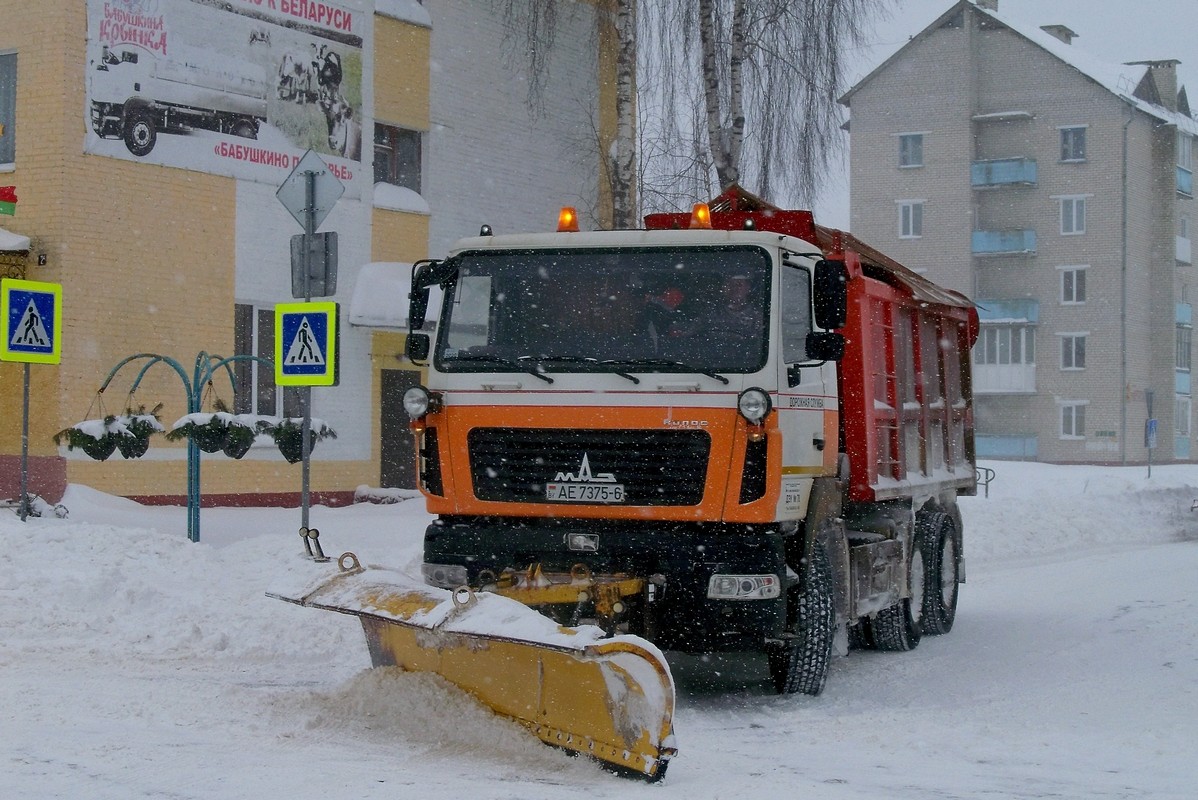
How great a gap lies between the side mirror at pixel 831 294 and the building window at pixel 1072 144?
162 ft

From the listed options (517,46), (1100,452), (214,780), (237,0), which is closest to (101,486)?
(237,0)

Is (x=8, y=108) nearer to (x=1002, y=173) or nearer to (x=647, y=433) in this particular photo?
(x=647, y=433)

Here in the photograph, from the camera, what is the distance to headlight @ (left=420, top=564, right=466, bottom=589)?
8.66m

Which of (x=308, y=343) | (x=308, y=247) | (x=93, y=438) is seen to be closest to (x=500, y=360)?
(x=308, y=343)

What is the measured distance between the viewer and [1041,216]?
55500 mm

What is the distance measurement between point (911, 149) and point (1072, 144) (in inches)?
222

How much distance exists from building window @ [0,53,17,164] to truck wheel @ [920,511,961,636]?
11601mm

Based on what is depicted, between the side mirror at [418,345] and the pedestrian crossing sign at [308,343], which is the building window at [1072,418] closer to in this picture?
the pedestrian crossing sign at [308,343]

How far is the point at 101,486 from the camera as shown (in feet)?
58.2

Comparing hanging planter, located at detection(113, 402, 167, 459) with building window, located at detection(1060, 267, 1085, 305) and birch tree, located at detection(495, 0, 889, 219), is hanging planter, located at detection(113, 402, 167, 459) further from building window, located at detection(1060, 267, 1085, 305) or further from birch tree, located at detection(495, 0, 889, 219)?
building window, located at detection(1060, 267, 1085, 305)

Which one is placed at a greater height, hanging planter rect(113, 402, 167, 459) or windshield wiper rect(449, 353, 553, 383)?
windshield wiper rect(449, 353, 553, 383)

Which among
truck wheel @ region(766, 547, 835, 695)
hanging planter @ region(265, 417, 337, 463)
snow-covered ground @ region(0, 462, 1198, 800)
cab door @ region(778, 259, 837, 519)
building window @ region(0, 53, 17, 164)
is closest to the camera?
snow-covered ground @ region(0, 462, 1198, 800)

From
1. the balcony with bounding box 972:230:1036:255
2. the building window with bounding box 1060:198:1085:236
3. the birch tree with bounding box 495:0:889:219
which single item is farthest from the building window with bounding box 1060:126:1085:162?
the birch tree with bounding box 495:0:889:219

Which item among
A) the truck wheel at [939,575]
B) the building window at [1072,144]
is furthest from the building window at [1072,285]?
the truck wheel at [939,575]
